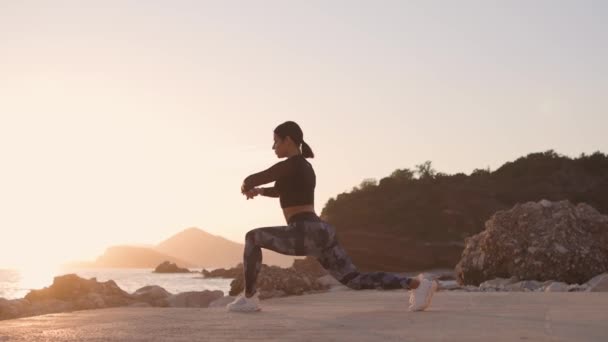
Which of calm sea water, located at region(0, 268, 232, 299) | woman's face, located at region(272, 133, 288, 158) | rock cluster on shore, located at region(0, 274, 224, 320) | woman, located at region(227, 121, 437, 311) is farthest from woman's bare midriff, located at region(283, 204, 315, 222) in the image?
calm sea water, located at region(0, 268, 232, 299)

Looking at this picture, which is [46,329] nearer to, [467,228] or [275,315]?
[275,315]

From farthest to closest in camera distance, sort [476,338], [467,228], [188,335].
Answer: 1. [467,228]
2. [188,335]
3. [476,338]

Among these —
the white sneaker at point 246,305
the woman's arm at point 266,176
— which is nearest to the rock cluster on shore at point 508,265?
the white sneaker at point 246,305

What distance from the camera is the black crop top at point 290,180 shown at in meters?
6.30

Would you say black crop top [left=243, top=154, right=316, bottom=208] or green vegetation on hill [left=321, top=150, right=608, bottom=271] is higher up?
green vegetation on hill [left=321, top=150, right=608, bottom=271]

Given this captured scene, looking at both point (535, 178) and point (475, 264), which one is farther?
point (535, 178)

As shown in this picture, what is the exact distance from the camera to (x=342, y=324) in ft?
16.6

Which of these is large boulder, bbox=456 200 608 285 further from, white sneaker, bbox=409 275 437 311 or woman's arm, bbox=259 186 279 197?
woman's arm, bbox=259 186 279 197

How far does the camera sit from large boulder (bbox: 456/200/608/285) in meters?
13.9

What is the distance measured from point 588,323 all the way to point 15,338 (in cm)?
393

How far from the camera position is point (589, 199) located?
1484 inches

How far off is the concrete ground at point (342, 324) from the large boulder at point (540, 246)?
7.33m

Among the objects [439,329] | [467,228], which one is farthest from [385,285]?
[467,228]

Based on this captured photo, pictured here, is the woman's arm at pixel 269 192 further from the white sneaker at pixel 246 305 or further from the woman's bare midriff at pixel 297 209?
the white sneaker at pixel 246 305
